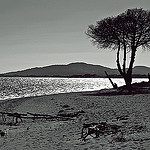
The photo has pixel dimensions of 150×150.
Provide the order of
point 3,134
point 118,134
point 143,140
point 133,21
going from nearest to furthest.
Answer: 1. point 143,140
2. point 118,134
3. point 3,134
4. point 133,21

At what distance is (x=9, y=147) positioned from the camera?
1161 centimetres

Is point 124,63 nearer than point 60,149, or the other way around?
point 60,149

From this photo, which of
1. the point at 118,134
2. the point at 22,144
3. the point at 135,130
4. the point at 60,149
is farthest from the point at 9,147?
the point at 135,130

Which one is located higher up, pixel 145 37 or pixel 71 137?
pixel 145 37

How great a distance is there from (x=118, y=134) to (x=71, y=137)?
7.94 ft

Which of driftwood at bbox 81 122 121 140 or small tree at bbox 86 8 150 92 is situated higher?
small tree at bbox 86 8 150 92

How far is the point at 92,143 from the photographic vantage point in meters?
10.7

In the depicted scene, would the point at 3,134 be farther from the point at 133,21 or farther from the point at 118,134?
the point at 133,21

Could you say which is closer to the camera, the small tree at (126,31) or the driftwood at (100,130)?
the driftwood at (100,130)

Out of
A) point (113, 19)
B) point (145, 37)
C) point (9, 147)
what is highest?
point (113, 19)

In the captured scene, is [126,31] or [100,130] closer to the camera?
[100,130]

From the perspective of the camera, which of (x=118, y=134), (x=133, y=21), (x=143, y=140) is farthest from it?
(x=133, y=21)

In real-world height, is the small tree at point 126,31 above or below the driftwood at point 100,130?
above

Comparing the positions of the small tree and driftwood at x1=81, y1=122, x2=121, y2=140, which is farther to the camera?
the small tree
